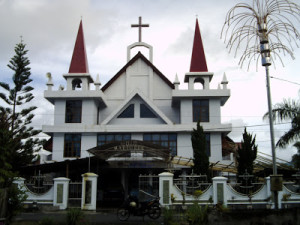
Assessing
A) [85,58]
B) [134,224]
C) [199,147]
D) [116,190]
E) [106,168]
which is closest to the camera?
[134,224]

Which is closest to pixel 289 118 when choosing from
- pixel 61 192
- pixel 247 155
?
pixel 247 155

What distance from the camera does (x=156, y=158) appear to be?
19.9 meters

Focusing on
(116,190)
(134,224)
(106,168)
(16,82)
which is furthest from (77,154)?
(134,224)

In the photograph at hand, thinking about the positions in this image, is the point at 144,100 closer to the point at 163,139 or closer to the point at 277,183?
the point at 163,139

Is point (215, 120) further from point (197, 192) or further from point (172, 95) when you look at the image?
point (197, 192)

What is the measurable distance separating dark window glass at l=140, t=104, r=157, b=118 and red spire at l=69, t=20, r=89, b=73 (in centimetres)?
443

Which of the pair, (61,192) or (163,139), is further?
(163,139)

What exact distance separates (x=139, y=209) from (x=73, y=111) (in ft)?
39.1

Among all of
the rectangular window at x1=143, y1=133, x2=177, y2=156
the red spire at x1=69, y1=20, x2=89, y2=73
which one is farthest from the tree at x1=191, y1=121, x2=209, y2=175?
the red spire at x1=69, y1=20, x2=89, y2=73

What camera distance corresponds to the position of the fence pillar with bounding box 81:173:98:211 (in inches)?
584

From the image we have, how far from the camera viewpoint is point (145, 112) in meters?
22.8

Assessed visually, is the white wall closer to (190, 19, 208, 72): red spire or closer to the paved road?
(190, 19, 208, 72): red spire

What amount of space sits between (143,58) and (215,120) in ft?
21.6

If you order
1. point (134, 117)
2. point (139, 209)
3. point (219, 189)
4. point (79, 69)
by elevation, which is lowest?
point (139, 209)
